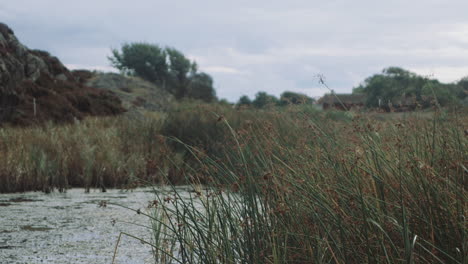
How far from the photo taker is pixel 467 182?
2.21m

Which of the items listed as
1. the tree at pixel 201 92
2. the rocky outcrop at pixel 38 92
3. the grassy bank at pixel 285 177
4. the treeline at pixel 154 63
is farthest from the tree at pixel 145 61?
the grassy bank at pixel 285 177

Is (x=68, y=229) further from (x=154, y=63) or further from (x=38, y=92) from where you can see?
(x=154, y=63)

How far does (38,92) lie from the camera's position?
39.6ft

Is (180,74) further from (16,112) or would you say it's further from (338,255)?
(338,255)

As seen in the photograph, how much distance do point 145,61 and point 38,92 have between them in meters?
19.1

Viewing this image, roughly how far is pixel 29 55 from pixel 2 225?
Result: 9.74m

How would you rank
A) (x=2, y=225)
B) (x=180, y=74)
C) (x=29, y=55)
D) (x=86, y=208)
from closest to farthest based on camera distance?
(x=2, y=225) → (x=86, y=208) → (x=29, y=55) → (x=180, y=74)

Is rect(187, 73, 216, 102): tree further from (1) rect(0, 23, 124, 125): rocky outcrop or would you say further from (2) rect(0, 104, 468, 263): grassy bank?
(2) rect(0, 104, 468, 263): grassy bank

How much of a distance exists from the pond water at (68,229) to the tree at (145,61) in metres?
25.3

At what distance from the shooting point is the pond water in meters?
2.94

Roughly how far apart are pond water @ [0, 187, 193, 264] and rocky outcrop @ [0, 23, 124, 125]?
5570 mm

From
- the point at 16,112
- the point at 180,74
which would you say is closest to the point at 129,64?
the point at 180,74

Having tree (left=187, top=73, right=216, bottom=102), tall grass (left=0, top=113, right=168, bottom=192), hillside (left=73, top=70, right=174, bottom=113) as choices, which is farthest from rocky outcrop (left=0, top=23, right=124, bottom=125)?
tree (left=187, top=73, right=216, bottom=102)

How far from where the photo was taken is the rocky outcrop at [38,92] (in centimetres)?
1039
